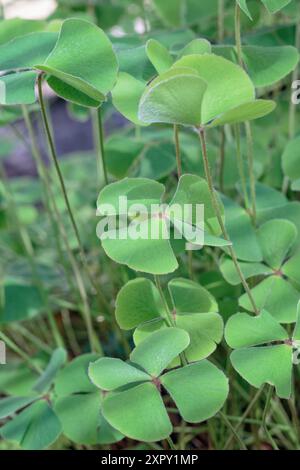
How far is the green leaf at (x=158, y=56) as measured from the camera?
47 cm

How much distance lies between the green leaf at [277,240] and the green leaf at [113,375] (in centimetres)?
17

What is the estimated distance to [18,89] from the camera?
46 cm

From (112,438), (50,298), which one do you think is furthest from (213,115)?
(50,298)

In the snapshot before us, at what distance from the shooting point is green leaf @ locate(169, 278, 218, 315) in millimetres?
516

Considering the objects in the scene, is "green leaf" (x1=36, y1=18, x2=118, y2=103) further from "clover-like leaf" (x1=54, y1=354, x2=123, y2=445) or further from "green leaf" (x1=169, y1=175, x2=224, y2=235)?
"clover-like leaf" (x1=54, y1=354, x2=123, y2=445)

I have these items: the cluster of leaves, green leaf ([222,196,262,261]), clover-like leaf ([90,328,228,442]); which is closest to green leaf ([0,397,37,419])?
the cluster of leaves

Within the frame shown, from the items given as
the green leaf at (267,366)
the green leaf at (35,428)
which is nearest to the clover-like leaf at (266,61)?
the green leaf at (267,366)

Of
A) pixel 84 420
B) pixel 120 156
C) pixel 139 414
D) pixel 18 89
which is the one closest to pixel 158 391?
pixel 139 414

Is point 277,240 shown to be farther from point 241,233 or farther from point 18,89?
point 18,89

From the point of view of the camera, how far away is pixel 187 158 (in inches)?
28.9

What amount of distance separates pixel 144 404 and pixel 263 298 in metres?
0.14

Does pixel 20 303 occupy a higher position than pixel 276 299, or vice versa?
pixel 276 299

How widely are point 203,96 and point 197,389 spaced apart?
0.20m

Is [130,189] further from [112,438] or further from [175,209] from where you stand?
[112,438]
